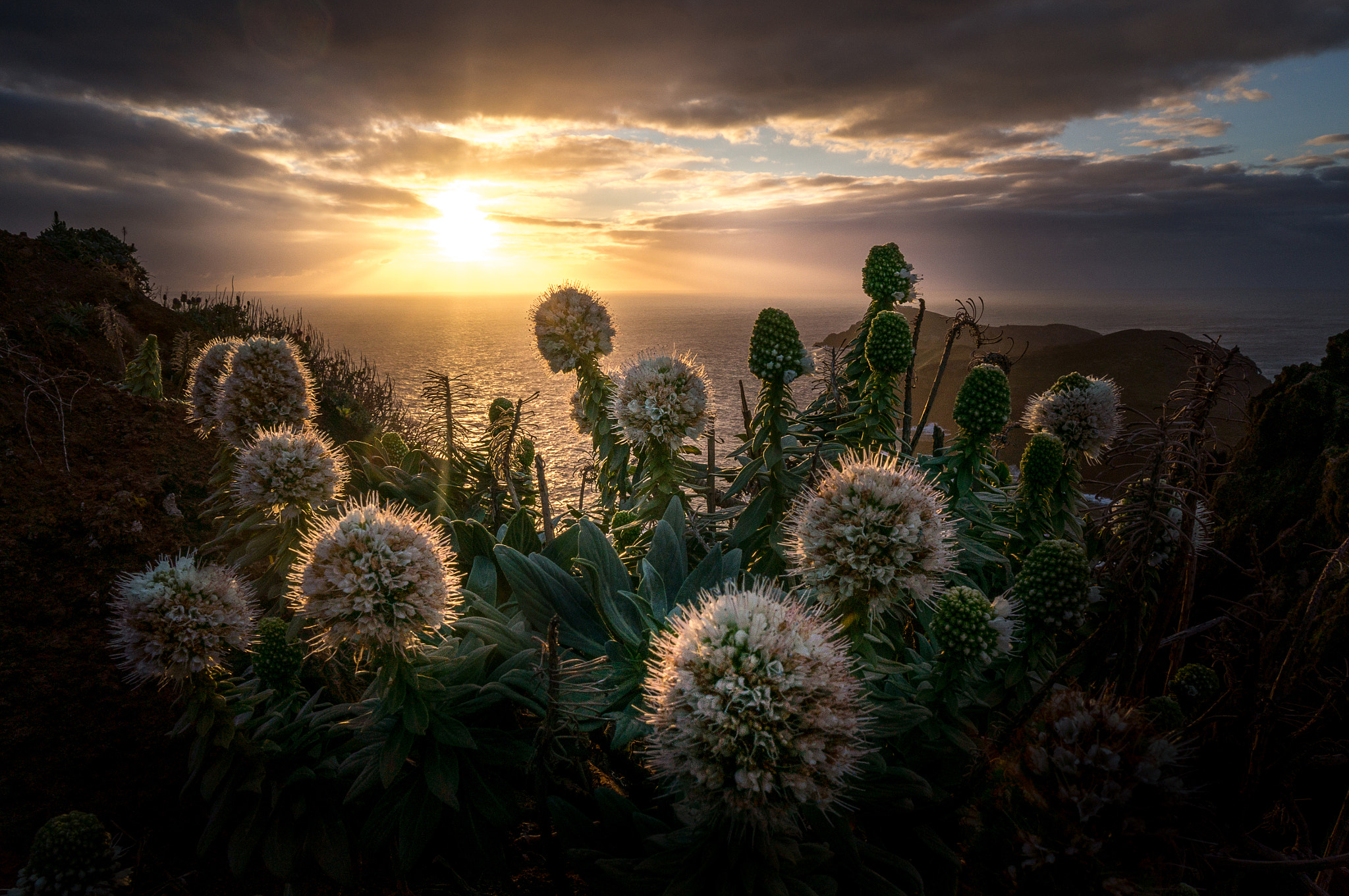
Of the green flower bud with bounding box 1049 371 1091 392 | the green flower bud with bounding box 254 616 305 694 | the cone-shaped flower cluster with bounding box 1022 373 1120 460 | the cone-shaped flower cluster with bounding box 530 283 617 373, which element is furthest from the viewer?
the cone-shaped flower cluster with bounding box 530 283 617 373

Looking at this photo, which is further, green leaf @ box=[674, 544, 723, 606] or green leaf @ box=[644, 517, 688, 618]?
green leaf @ box=[644, 517, 688, 618]

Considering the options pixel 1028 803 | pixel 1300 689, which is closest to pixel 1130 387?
pixel 1300 689

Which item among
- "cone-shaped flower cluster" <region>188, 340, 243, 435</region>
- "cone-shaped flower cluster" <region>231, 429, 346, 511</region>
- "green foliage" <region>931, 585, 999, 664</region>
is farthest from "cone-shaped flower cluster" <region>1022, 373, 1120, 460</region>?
"cone-shaped flower cluster" <region>188, 340, 243, 435</region>

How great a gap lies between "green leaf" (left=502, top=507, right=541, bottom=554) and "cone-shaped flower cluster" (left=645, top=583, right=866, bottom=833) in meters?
2.28

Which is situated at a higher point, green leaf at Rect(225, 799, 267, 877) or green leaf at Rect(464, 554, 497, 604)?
green leaf at Rect(464, 554, 497, 604)

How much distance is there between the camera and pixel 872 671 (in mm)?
2533

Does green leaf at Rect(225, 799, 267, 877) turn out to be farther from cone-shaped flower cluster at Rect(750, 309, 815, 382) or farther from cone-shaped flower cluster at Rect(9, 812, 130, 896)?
cone-shaped flower cluster at Rect(750, 309, 815, 382)

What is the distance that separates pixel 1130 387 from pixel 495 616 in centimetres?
680

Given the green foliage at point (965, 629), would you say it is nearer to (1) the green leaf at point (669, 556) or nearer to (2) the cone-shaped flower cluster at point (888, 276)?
(1) the green leaf at point (669, 556)

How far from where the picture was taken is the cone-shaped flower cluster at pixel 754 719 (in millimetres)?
1771

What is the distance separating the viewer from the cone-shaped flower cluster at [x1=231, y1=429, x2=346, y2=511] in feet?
11.1

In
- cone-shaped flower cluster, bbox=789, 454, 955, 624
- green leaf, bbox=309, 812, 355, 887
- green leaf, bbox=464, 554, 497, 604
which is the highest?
cone-shaped flower cluster, bbox=789, 454, 955, 624

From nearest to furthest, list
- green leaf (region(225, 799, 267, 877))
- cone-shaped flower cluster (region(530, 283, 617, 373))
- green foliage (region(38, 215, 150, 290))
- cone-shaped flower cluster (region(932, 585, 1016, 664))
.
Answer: cone-shaped flower cluster (region(932, 585, 1016, 664)), green leaf (region(225, 799, 267, 877)), cone-shaped flower cluster (region(530, 283, 617, 373)), green foliage (region(38, 215, 150, 290))

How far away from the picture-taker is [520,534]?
158 inches
